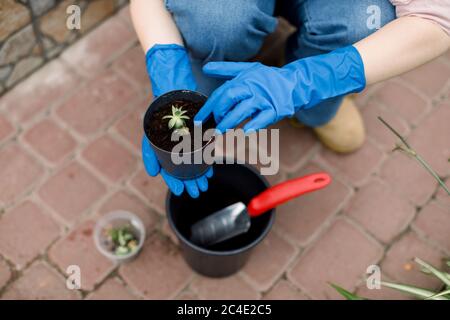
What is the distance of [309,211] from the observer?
2.04 metres

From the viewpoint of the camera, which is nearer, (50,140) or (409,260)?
(409,260)

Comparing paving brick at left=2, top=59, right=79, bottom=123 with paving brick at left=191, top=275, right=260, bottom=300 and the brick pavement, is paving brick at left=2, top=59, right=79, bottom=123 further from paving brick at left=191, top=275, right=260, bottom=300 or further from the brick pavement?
paving brick at left=191, top=275, right=260, bottom=300

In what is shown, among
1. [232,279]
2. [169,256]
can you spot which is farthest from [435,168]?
[169,256]

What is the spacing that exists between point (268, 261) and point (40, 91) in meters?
1.24

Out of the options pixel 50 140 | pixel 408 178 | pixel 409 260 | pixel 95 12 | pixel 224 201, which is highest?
pixel 95 12

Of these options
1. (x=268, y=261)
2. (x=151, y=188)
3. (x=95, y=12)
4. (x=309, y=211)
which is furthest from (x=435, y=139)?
(x=95, y=12)

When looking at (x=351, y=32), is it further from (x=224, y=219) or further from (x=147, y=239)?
(x=147, y=239)

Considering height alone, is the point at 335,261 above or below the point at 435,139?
below

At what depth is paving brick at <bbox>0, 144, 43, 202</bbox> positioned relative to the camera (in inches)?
78.5

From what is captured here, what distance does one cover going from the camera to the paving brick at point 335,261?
1913 millimetres

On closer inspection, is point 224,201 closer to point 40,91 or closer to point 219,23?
point 219,23

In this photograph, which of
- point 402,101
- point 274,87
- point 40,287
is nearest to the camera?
Result: point 274,87

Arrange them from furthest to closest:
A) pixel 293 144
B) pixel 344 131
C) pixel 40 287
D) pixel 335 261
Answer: pixel 293 144
pixel 344 131
pixel 335 261
pixel 40 287

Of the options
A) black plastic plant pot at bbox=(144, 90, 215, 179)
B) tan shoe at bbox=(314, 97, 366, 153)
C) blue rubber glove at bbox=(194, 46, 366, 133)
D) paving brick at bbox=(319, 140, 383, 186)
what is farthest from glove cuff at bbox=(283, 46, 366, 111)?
paving brick at bbox=(319, 140, 383, 186)
